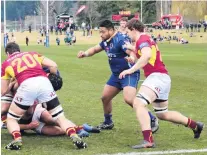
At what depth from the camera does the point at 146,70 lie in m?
8.98

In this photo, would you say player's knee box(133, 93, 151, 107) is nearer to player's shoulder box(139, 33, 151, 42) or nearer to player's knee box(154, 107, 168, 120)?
player's knee box(154, 107, 168, 120)

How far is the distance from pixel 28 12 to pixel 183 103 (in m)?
146

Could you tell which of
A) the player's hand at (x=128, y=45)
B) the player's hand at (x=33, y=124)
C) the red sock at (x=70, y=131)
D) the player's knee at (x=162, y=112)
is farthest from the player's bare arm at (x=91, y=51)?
the red sock at (x=70, y=131)

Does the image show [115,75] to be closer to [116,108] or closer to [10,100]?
[10,100]

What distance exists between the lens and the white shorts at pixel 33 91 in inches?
336

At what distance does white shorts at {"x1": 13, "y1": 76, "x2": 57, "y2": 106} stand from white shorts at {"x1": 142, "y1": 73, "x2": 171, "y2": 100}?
1.45 metres

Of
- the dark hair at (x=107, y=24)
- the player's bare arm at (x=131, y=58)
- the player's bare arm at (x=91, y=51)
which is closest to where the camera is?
the player's bare arm at (x=131, y=58)

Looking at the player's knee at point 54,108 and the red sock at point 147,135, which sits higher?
the player's knee at point 54,108

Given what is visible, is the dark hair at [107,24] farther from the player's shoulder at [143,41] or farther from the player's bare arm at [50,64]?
the player's bare arm at [50,64]

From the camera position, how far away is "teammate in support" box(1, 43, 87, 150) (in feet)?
28.1

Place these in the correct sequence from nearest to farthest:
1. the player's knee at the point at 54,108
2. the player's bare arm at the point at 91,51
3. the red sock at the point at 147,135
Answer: the red sock at the point at 147,135 → the player's knee at the point at 54,108 → the player's bare arm at the point at 91,51

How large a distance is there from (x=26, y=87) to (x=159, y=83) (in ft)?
6.53

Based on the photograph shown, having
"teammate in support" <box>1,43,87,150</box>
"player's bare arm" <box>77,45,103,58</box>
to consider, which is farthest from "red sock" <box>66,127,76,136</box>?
"player's bare arm" <box>77,45,103,58</box>

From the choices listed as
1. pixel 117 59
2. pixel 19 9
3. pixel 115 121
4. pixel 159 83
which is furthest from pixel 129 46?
pixel 19 9
